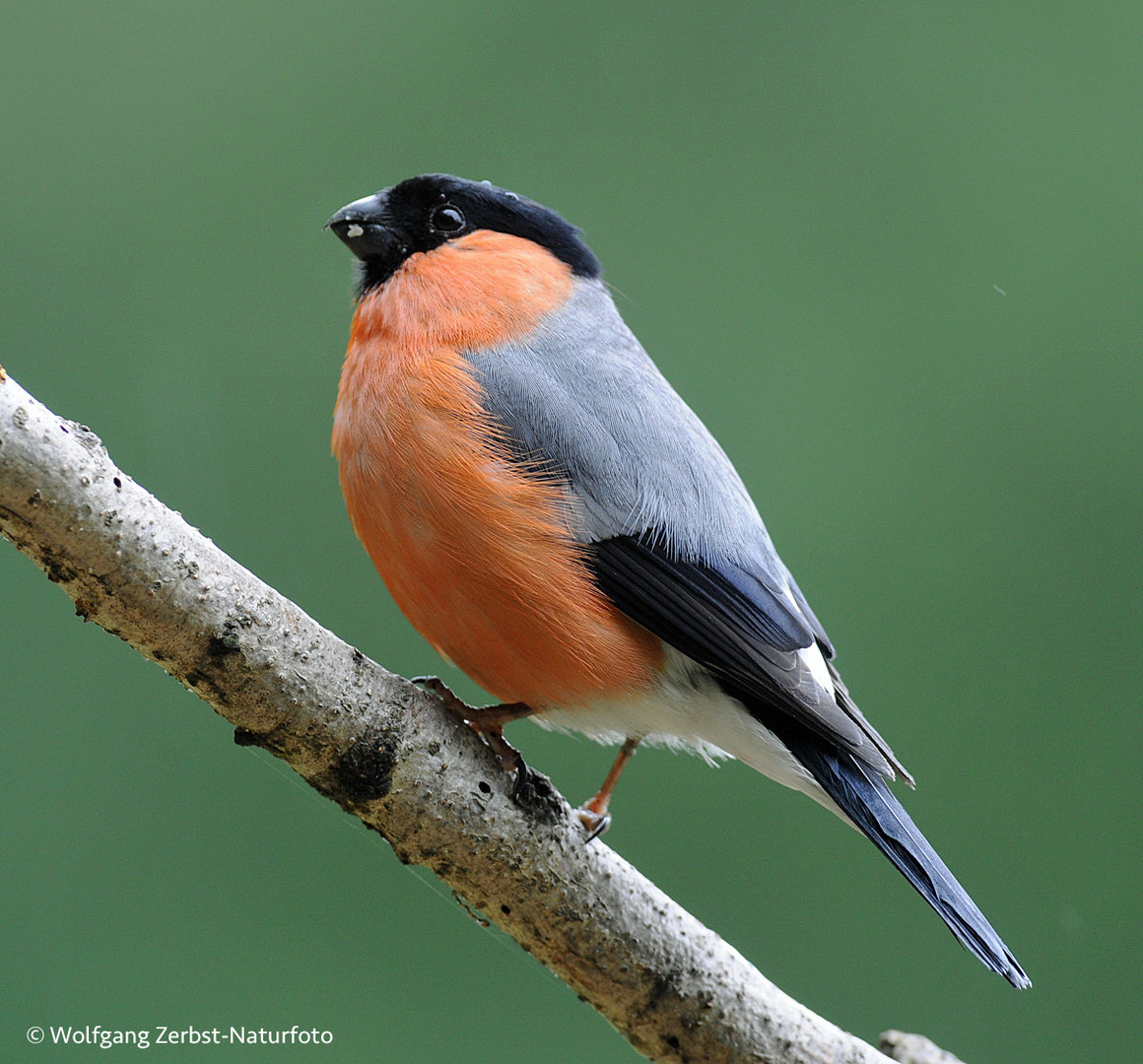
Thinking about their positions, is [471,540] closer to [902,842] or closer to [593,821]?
[593,821]

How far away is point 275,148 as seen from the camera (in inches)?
123

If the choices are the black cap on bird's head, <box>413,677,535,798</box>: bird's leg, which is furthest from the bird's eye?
<box>413,677,535,798</box>: bird's leg

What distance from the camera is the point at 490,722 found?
1.60m

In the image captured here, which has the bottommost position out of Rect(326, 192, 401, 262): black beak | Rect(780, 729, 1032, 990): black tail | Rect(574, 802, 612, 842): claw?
Rect(574, 802, 612, 842): claw

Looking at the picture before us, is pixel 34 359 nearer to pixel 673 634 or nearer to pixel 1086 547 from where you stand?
pixel 673 634

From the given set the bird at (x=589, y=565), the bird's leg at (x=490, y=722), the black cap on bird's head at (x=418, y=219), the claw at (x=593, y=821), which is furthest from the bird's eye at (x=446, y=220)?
the claw at (x=593, y=821)


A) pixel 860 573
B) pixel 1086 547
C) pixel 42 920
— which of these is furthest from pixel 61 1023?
pixel 1086 547

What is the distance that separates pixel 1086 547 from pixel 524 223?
1.92 metres

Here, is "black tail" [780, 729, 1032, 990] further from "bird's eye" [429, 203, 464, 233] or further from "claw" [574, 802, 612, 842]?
"bird's eye" [429, 203, 464, 233]

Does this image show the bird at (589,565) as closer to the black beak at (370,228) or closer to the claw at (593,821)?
the claw at (593,821)

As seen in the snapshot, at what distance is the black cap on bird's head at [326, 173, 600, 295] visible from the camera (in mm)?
1988

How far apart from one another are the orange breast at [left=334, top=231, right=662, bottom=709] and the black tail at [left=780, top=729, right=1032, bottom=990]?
27 cm

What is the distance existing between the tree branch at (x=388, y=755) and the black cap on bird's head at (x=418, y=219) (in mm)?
825

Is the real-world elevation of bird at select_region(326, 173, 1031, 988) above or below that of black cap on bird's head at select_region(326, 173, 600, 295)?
below
